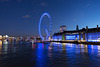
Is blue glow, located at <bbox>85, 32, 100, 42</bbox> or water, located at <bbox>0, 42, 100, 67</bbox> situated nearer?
water, located at <bbox>0, 42, 100, 67</bbox>

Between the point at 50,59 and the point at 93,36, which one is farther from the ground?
the point at 93,36

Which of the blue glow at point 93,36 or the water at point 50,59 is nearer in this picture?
the water at point 50,59

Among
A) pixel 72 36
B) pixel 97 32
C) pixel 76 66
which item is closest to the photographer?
pixel 76 66

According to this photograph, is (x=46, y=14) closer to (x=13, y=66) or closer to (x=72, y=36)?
(x=72, y=36)

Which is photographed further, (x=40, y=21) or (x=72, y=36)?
(x=72, y=36)

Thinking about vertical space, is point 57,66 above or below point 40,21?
below

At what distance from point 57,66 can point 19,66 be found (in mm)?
4308

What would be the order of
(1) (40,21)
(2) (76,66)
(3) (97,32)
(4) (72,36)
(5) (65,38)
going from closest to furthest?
(2) (76,66) → (3) (97,32) → (1) (40,21) → (4) (72,36) → (5) (65,38)

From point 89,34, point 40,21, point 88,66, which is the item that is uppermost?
point 40,21

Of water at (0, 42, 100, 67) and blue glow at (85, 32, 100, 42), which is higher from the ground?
blue glow at (85, 32, 100, 42)

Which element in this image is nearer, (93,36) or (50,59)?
(50,59)

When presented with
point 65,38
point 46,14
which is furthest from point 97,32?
point 65,38

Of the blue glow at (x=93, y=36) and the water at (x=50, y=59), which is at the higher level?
the blue glow at (x=93, y=36)

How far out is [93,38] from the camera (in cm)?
11206
